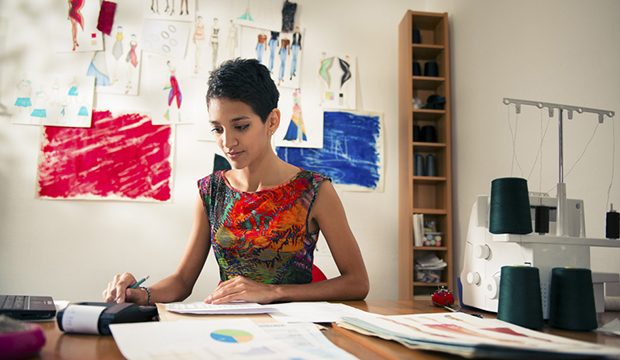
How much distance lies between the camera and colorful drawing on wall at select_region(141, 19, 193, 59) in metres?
2.99

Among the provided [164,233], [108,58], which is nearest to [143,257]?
[164,233]

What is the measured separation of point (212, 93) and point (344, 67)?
2.06m

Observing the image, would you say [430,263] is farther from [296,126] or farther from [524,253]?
[524,253]

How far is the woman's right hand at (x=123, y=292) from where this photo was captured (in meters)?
1.04

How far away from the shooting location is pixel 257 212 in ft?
4.56

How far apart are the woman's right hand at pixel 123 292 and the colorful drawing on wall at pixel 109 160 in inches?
75.1

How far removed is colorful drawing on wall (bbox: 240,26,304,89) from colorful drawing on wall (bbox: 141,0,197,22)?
1.24ft

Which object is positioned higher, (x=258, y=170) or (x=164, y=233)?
(x=258, y=170)

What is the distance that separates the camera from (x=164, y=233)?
2895mm

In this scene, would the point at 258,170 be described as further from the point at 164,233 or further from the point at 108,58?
the point at 108,58

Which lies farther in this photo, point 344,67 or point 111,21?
point 344,67

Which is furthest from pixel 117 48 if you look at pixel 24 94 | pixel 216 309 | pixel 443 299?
pixel 443 299

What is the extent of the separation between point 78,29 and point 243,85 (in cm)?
221

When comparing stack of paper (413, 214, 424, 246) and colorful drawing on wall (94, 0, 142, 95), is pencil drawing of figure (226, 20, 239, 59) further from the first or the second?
stack of paper (413, 214, 424, 246)
